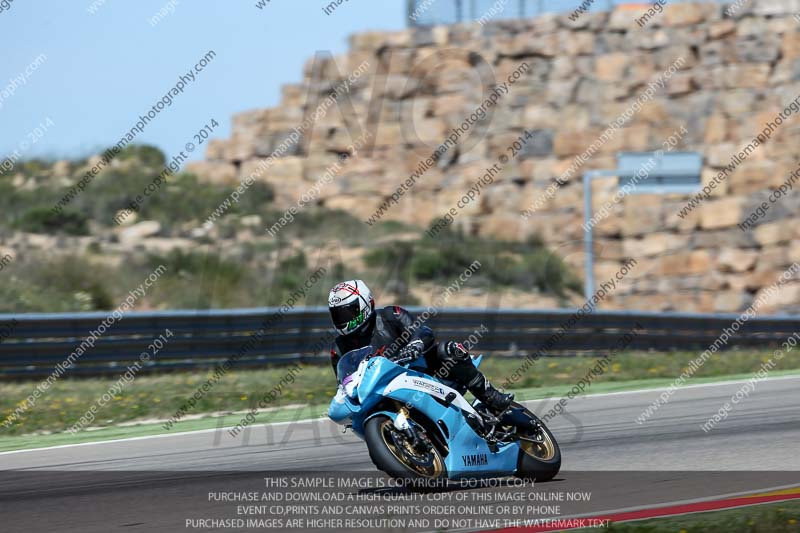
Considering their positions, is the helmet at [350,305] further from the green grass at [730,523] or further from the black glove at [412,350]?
the green grass at [730,523]

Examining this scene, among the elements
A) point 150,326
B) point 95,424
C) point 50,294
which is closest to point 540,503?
point 95,424

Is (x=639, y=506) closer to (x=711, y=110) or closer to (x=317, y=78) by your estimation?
(x=711, y=110)

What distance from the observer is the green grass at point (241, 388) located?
14727 millimetres

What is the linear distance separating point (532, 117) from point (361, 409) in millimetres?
32545

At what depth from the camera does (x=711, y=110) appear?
36.9 m

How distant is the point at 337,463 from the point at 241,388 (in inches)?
283

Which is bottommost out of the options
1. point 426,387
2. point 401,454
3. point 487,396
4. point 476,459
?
point 476,459

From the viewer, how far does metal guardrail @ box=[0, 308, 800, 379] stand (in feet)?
57.9

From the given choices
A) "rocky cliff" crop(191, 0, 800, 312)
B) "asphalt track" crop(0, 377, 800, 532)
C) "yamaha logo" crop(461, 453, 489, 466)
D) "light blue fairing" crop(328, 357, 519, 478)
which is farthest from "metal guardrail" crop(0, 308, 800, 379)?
"yamaha logo" crop(461, 453, 489, 466)

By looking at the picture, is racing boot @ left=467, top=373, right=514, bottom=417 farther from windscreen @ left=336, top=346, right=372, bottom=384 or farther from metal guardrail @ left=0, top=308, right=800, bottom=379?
metal guardrail @ left=0, top=308, right=800, bottom=379

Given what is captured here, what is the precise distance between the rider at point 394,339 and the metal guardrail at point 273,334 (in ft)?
32.8

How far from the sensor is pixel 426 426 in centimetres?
834

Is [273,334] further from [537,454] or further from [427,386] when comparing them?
[427,386]

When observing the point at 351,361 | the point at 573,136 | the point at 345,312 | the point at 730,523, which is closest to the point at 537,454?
the point at 351,361
